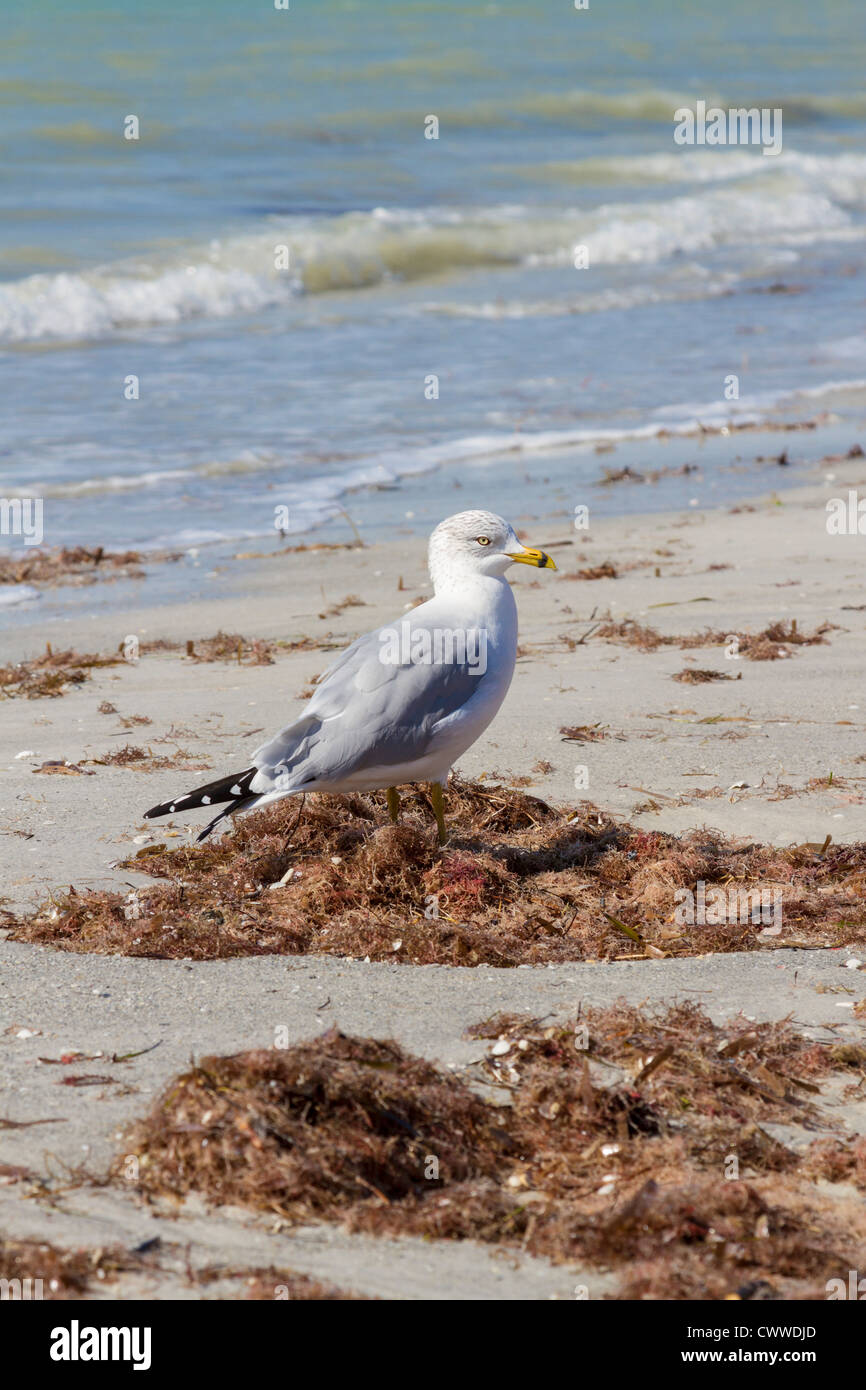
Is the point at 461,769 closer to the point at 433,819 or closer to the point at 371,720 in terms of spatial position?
the point at 433,819

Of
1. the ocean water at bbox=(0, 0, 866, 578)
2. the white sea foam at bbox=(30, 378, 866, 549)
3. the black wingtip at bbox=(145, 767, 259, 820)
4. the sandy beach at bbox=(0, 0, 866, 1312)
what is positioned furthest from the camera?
the ocean water at bbox=(0, 0, 866, 578)

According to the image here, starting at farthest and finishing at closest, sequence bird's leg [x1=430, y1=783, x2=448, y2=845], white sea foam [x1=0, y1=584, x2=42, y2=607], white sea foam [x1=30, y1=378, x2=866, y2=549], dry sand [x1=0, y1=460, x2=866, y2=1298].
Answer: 1. white sea foam [x1=30, y1=378, x2=866, y2=549]
2. white sea foam [x1=0, y1=584, x2=42, y2=607]
3. bird's leg [x1=430, y1=783, x2=448, y2=845]
4. dry sand [x1=0, y1=460, x2=866, y2=1298]

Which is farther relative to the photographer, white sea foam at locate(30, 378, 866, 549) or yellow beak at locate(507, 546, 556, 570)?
white sea foam at locate(30, 378, 866, 549)

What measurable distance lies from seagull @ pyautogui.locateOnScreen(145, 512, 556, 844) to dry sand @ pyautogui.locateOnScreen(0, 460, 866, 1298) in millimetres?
620

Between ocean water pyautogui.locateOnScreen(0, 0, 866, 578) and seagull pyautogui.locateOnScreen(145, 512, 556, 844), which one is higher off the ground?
ocean water pyautogui.locateOnScreen(0, 0, 866, 578)

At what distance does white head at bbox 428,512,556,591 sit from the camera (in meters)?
4.99

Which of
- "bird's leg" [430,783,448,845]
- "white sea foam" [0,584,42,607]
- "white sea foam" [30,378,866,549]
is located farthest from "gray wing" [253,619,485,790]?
"white sea foam" [30,378,866,549]

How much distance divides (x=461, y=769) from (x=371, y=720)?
1.32m

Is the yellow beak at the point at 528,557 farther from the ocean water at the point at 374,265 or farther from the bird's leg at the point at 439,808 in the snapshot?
the ocean water at the point at 374,265

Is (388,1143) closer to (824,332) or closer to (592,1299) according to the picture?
(592,1299)

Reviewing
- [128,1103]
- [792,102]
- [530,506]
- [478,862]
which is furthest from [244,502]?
[792,102]

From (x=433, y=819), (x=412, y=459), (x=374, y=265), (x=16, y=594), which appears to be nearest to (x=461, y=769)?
(x=433, y=819)

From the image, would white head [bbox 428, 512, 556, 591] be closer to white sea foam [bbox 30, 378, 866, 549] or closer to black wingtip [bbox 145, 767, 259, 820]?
black wingtip [bbox 145, 767, 259, 820]

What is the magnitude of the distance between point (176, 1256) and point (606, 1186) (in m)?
0.84
